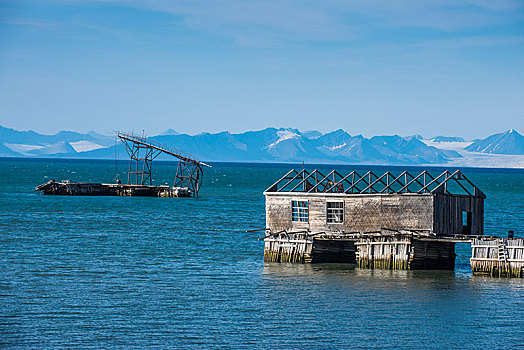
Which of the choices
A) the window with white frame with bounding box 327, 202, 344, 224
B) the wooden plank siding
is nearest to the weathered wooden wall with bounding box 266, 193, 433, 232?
the wooden plank siding

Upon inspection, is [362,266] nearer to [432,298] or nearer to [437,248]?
[437,248]

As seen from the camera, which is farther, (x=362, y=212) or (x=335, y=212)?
(x=335, y=212)

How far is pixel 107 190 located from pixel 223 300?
262 ft

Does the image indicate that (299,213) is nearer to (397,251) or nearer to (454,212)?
(397,251)

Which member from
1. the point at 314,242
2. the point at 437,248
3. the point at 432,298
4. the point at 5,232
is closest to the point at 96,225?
the point at 5,232

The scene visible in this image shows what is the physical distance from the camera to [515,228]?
240 feet

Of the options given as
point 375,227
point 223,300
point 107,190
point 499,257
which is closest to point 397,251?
point 375,227

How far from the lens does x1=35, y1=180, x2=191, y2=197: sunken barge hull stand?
368 ft

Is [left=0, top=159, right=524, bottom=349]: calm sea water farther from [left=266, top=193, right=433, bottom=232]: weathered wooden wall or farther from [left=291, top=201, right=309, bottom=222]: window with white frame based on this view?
[left=291, top=201, right=309, bottom=222]: window with white frame

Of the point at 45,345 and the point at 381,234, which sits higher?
the point at 381,234

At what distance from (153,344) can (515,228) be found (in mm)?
50954

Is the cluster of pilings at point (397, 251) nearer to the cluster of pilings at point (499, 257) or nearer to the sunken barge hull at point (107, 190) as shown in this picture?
the cluster of pilings at point (499, 257)

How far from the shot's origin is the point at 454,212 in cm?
4534

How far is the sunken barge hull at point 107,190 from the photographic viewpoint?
11219 centimetres
